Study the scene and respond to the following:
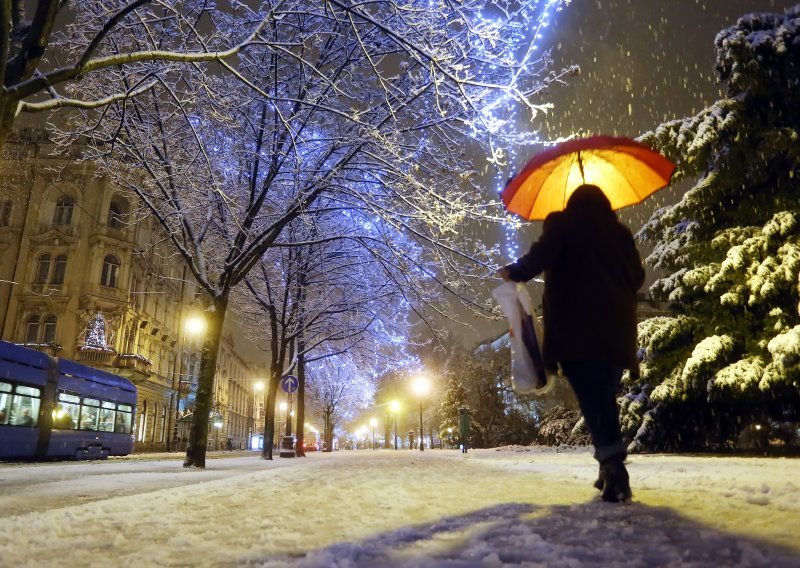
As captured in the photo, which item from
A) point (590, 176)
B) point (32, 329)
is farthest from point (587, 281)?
point (32, 329)

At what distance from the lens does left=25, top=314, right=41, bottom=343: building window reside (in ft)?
115

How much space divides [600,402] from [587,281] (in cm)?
79

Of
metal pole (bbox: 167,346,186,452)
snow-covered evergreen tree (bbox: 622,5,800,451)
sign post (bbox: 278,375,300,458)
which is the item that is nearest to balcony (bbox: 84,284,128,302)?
metal pole (bbox: 167,346,186,452)

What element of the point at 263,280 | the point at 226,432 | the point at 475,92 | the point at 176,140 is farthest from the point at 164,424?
the point at 475,92

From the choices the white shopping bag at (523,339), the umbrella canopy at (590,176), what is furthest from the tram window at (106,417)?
the white shopping bag at (523,339)

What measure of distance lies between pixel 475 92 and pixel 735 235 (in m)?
7.23

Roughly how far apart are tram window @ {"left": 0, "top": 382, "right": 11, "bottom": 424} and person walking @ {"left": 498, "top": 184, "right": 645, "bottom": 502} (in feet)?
55.3

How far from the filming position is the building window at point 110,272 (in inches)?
1473

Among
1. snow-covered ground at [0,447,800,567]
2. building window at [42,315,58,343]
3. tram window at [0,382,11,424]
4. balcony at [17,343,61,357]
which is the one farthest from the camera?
building window at [42,315,58,343]

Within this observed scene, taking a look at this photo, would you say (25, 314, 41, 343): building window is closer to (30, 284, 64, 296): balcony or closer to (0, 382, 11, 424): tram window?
(30, 284, 64, 296): balcony

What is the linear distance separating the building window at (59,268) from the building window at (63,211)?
2.56 metres

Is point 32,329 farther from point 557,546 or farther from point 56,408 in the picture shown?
point 557,546

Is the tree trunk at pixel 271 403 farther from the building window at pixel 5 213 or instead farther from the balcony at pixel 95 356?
the building window at pixel 5 213

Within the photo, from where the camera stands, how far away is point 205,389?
12406 mm
